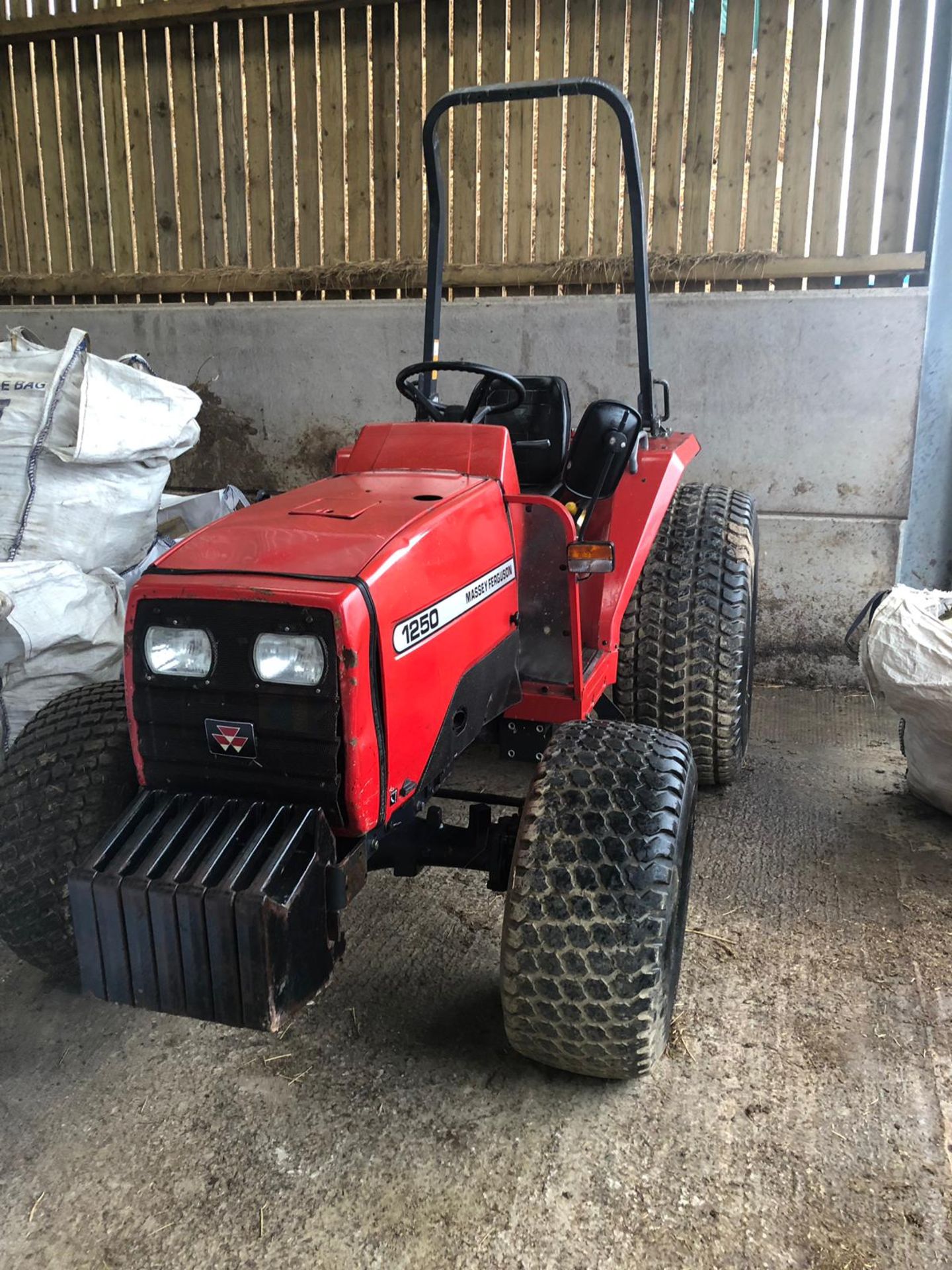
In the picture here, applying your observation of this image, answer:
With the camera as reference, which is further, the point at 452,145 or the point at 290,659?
the point at 452,145

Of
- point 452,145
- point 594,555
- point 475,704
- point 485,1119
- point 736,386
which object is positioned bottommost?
point 485,1119

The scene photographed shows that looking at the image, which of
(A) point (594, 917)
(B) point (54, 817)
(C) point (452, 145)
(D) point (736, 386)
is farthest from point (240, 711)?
(C) point (452, 145)

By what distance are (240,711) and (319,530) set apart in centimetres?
38

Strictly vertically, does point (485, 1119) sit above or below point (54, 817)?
below

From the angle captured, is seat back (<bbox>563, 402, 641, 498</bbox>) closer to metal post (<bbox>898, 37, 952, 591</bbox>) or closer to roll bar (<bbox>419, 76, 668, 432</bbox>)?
roll bar (<bbox>419, 76, 668, 432</bbox>)

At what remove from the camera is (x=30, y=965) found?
2.28 meters

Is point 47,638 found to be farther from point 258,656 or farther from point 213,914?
point 213,914

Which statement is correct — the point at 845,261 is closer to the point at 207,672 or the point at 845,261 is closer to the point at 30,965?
the point at 207,672

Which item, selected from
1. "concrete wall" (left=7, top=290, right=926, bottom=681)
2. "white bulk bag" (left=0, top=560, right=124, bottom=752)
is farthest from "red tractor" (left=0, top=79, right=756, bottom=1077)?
"concrete wall" (left=7, top=290, right=926, bottom=681)

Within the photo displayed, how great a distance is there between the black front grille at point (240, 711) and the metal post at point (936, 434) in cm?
313

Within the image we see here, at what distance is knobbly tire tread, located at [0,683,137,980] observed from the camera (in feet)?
6.31

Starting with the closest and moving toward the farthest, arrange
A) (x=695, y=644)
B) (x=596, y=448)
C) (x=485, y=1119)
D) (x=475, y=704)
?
(x=485, y=1119), (x=475, y=704), (x=596, y=448), (x=695, y=644)

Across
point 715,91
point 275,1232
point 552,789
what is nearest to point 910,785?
point 552,789

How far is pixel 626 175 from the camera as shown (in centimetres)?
289
